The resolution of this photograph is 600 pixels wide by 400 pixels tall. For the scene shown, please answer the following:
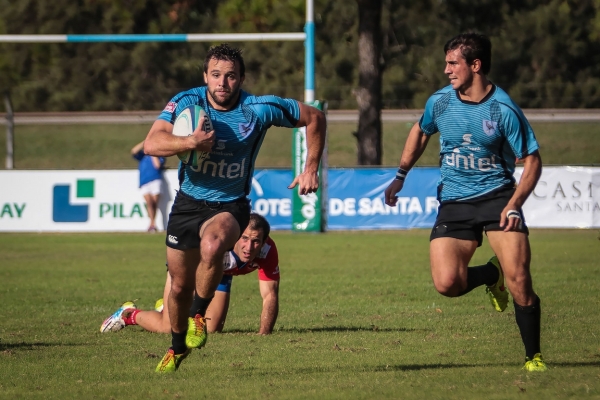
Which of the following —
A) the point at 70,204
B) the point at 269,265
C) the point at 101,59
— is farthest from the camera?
the point at 101,59

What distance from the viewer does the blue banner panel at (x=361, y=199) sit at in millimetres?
19922

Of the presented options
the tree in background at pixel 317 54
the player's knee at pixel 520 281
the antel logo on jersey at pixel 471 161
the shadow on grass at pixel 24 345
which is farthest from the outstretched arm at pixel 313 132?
the tree in background at pixel 317 54

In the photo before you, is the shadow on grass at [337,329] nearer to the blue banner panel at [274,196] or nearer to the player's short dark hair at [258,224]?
the player's short dark hair at [258,224]

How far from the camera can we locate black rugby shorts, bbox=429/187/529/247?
6.93 m

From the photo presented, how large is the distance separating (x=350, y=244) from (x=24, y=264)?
19.0ft

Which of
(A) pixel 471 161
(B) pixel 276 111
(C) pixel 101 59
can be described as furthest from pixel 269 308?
(C) pixel 101 59

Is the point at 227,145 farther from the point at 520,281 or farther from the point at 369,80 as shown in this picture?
the point at 369,80

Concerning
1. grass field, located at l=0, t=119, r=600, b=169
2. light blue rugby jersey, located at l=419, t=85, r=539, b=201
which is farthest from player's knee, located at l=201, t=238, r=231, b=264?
grass field, located at l=0, t=119, r=600, b=169

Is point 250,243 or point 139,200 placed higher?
point 250,243

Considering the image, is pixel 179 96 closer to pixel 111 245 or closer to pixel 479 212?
pixel 479 212

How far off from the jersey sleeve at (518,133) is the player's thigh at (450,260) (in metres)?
0.73

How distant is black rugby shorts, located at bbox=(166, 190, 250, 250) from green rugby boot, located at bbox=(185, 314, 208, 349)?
54 cm

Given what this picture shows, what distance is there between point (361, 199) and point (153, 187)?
413 centimetres

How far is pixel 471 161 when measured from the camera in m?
7.02
